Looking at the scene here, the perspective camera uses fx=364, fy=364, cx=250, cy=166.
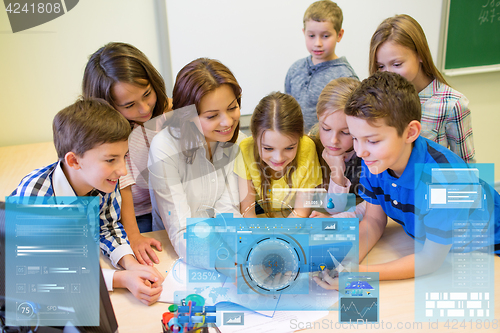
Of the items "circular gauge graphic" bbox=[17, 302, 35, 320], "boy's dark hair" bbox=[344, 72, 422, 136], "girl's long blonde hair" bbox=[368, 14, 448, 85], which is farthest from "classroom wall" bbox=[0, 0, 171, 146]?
"circular gauge graphic" bbox=[17, 302, 35, 320]

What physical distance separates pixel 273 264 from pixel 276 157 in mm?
405

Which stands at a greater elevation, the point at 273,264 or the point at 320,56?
the point at 320,56

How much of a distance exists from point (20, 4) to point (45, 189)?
127cm

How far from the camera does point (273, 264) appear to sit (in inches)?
28.9

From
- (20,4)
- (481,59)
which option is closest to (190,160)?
(20,4)

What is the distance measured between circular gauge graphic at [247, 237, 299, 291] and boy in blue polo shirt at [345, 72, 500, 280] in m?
0.20

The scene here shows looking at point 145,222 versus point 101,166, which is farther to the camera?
point 145,222

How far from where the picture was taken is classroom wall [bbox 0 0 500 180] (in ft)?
5.71

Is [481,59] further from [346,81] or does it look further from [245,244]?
[245,244]

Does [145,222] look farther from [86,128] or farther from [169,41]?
[169,41]
